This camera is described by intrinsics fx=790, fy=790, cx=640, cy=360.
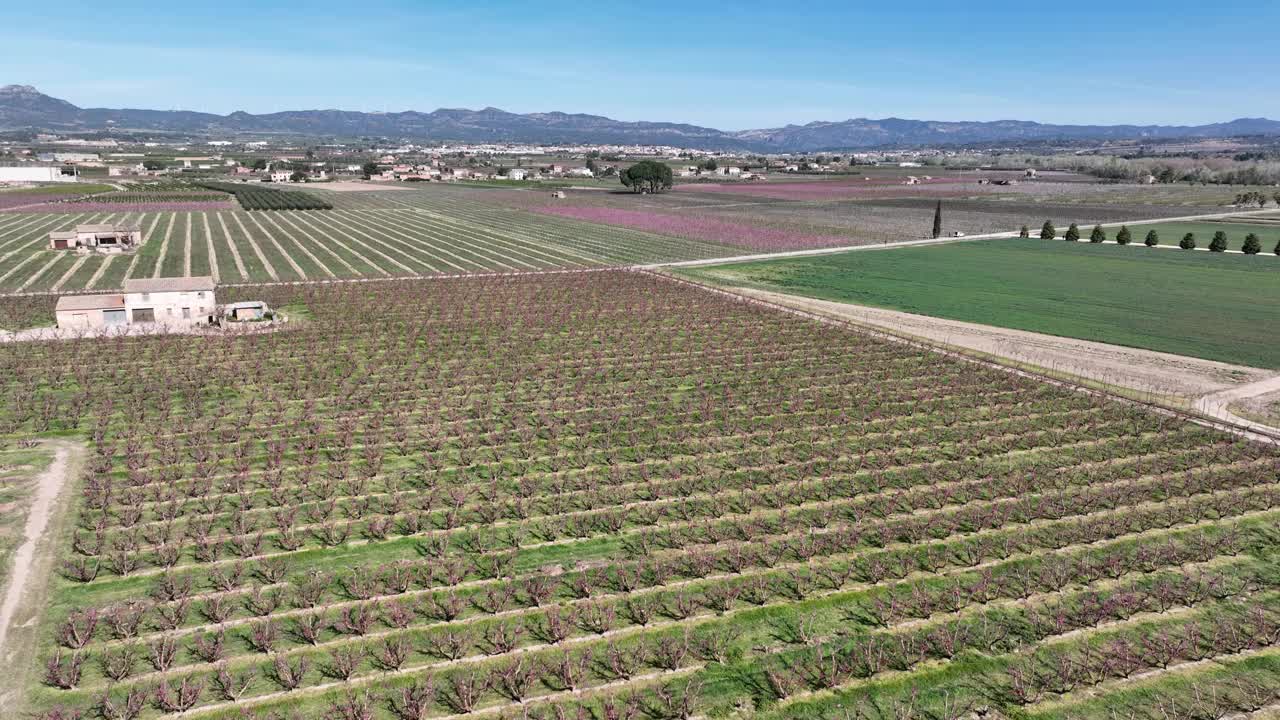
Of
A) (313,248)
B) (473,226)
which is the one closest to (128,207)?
(473,226)

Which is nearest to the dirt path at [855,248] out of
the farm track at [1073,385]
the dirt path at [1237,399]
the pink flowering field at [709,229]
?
the pink flowering field at [709,229]

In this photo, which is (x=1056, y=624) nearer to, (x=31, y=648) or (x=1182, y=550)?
(x=1182, y=550)

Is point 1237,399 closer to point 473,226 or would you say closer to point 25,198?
point 473,226

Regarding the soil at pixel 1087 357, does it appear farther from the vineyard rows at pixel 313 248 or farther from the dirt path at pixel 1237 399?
the vineyard rows at pixel 313 248

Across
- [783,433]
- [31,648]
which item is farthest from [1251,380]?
[31,648]

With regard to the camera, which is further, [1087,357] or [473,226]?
[473,226]

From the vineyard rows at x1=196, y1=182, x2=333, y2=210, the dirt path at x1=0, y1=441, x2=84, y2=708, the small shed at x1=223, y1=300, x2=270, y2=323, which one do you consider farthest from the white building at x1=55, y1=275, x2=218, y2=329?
the vineyard rows at x1=196, y1=182, x2=333, y2=210
